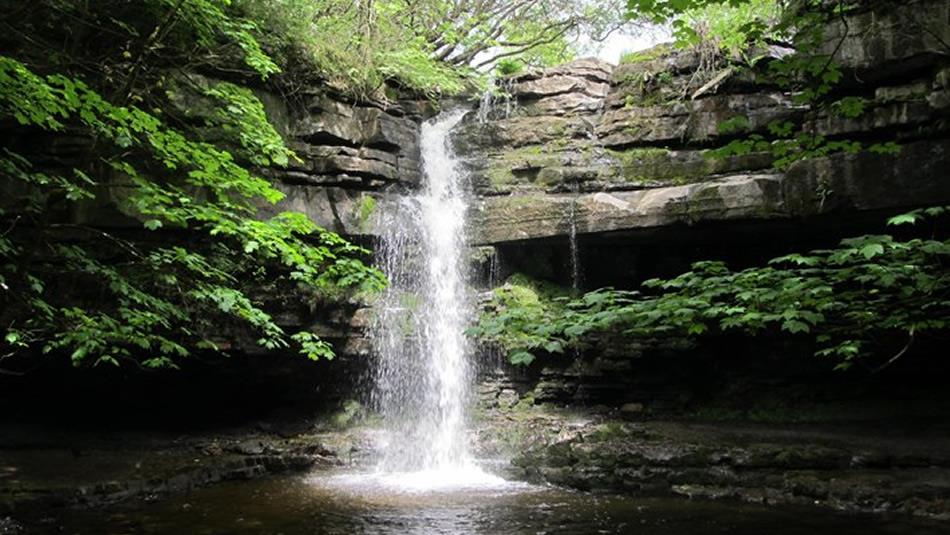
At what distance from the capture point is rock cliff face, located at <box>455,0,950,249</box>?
867cm

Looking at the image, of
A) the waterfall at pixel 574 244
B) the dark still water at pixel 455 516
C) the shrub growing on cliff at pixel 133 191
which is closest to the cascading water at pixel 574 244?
the waterfall at pixel 574 244

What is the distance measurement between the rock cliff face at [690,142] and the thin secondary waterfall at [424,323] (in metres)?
0.83

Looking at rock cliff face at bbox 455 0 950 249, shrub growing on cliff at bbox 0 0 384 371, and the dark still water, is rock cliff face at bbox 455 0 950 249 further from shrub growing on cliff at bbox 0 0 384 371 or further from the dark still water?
the dark still water

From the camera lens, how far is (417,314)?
11.5m

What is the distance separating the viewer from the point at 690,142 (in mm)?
11180

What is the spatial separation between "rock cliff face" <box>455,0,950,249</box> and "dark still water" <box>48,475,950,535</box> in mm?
4043

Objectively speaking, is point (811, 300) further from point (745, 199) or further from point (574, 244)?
point (574, 244)

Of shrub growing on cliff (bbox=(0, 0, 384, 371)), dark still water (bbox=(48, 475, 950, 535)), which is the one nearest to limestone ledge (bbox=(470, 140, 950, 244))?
shrub growing on cliff (bbox=(0, 0, 384, 371))

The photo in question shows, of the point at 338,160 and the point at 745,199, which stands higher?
the point at 338,160

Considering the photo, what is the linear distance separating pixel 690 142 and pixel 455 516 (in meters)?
7.54

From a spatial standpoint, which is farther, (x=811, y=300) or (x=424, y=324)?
(x=424, y=324)

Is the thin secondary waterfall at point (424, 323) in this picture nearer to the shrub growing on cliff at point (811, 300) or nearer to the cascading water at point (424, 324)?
the cascading water at point (424, 324)

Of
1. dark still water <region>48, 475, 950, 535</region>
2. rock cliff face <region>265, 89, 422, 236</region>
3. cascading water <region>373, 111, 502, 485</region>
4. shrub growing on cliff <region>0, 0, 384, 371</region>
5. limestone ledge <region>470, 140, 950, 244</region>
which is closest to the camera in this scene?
shrub growing on cliff <region>0, 0, 384, 371</region>

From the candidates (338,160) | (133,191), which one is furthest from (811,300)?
(133,191)
